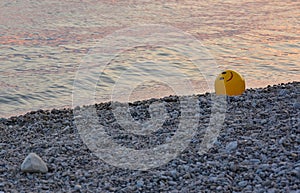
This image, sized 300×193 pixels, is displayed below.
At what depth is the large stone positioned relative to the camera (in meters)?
5.70

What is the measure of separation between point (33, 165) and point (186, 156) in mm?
1516

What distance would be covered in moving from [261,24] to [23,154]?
11.9 metres

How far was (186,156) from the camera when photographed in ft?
19.0

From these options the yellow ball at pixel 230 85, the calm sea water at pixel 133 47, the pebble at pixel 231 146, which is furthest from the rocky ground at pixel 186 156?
the calm sea water at pixel 133 47

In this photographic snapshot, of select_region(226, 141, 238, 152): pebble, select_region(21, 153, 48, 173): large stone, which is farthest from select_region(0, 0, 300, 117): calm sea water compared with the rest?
select_region(226, 141, 238, 152): pebble

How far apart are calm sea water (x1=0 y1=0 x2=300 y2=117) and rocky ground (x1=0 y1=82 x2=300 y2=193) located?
323 centimetres

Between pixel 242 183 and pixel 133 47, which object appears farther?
pixel 133 47

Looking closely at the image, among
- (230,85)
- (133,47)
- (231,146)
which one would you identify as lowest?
(133,47)

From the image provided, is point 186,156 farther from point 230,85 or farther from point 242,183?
point 230,85

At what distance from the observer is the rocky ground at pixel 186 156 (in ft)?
16.8

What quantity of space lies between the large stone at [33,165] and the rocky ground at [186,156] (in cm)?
4

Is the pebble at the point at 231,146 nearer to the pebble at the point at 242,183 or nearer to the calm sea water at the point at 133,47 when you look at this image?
the pebble at the point at 242,183

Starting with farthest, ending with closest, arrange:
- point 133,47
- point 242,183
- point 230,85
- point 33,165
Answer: point 133,47
point 230,85
point 33,165
point 242,183

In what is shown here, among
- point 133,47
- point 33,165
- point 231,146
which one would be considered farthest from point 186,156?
point 133,47
